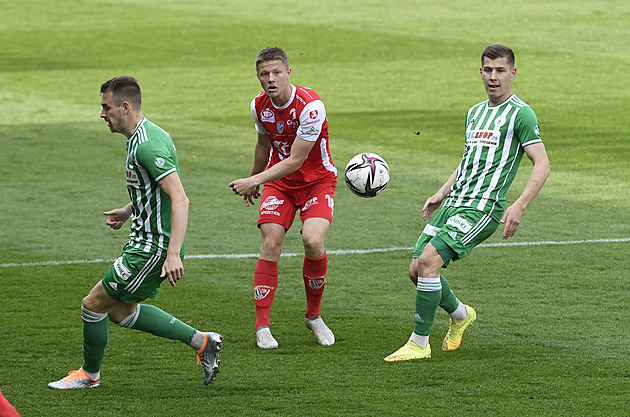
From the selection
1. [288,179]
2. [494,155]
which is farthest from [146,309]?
[494,155]

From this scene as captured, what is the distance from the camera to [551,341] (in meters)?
7.02

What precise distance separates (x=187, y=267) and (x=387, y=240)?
78.6 inches

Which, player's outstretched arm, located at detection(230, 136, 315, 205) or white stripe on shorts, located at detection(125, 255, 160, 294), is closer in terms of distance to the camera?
white stripe on shorts, located at detection(125, 255, 160, 294)

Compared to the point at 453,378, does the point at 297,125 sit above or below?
above

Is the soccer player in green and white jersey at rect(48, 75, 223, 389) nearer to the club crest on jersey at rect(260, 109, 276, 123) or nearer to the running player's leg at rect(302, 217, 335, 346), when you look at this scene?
the running player's leg at rect(302, 217, 335, 346)

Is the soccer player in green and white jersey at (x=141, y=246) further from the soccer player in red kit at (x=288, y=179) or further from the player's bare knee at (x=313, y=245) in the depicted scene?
the player's bare knee at (x=313, y=245)

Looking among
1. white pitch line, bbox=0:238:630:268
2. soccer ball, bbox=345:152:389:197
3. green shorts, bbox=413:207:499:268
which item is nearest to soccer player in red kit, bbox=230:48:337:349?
soccer ball, bbox=345:152:389:197

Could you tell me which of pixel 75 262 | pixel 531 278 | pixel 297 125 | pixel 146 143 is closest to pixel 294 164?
pixel 297 125

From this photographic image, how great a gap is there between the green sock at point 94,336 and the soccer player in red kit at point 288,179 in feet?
3.98

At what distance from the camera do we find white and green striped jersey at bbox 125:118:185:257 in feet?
18.8

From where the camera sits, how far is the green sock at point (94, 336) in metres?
6.08

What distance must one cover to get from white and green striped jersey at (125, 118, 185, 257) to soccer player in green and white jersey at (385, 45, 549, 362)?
160 cm

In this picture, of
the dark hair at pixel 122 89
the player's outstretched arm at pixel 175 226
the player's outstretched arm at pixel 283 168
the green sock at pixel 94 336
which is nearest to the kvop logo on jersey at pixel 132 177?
the player's outstretched arm at pixel 175 226

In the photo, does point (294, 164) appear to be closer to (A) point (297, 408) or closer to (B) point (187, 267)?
(A) point (297, 408)
